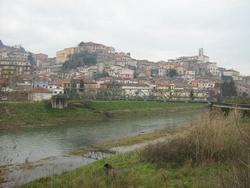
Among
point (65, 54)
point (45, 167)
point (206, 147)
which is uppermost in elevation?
point (65, 54)

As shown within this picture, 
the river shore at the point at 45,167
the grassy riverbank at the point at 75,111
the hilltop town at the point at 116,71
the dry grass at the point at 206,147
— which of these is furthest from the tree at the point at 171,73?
the dry grass at the point at 206,147

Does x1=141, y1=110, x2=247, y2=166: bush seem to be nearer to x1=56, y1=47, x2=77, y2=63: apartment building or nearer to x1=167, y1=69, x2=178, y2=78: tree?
x1=167, y1=69, x2=178, y2=78: tree

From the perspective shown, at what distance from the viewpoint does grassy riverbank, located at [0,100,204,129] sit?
984 inches

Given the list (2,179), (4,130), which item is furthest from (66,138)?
(2,179)

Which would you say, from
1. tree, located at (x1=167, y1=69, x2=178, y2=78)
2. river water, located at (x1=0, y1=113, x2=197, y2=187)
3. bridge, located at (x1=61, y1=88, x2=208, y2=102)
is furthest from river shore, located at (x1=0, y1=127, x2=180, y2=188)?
tree, located at (x1=167, y1=69, x2=178, y2=78)

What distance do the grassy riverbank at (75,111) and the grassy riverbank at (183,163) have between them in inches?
500

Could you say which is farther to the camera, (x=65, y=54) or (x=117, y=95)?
(x=65, y=54)

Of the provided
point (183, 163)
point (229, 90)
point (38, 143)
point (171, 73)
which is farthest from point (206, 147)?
point (171, 73)

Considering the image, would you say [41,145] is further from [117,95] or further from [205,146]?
[117,95]

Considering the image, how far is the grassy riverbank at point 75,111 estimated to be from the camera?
82.0 ft

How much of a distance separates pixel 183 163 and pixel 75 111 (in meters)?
24.9

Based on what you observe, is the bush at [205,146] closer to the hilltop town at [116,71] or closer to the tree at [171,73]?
the hilltop town at [116,71]

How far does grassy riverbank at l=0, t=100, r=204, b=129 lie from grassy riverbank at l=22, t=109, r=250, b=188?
41.7 feet

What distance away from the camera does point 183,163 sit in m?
8.00
